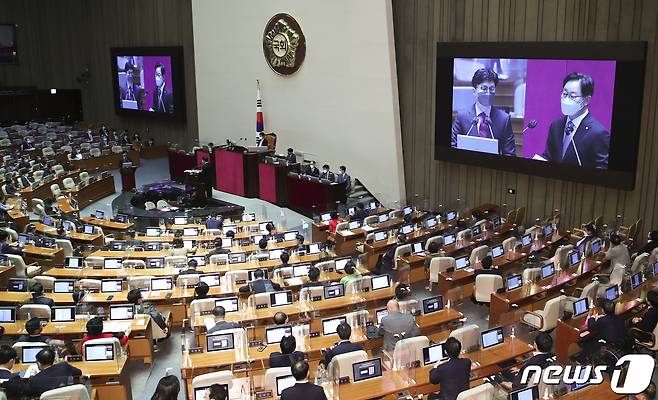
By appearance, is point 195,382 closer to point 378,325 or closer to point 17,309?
point 378,325

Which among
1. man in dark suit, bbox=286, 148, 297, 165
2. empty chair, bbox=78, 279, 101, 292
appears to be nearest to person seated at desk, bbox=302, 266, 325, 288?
empty chair, bbox=78, 279, 101, 292

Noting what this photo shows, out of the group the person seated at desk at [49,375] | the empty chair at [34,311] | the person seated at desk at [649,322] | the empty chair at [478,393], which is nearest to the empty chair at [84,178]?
the empty chair at [34,311]

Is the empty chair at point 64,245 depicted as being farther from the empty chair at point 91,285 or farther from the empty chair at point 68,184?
the empty chair at point 68,184

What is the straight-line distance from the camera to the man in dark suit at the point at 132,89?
2877 centimetres

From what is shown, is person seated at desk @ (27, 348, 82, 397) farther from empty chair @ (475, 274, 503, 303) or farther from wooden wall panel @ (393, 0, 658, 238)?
wooden wall panel @ (393, 0, 658, 238)

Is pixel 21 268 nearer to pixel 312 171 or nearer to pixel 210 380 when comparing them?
pixel 210 380

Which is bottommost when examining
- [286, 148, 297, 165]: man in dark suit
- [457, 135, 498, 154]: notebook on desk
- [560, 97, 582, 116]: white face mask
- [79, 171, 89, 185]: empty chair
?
[79, 171, 89, 185]: empty chair

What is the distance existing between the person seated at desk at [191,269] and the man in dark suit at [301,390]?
5.40 m

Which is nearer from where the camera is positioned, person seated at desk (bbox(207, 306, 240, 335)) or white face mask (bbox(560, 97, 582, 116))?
person seated at desk (bbox(207, 306, 240, 335))

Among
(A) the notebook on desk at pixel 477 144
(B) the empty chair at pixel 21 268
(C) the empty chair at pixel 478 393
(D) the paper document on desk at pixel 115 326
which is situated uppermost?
(A) the notebook on desk at pixel 477 144

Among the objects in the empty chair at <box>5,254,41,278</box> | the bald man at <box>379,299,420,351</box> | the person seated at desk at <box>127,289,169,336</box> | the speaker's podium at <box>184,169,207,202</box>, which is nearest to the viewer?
the bald man at <box>379,299,420,351</box>

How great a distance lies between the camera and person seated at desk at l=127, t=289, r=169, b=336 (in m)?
10.1

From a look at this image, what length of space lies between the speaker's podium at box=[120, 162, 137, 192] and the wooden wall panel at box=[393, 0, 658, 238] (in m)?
9.31

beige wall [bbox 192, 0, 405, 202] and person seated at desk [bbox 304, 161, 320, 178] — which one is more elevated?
beige wall [bbox 192, 0, 405, 202]
